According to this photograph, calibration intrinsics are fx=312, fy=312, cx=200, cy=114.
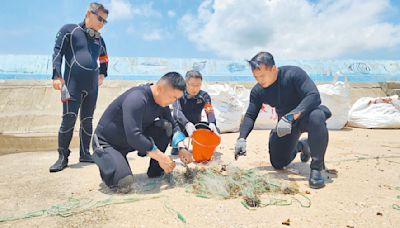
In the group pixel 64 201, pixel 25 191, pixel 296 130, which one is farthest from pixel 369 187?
pixel 25 191

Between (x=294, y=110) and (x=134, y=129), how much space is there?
1.31 m

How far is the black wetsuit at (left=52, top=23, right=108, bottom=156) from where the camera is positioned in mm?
3277

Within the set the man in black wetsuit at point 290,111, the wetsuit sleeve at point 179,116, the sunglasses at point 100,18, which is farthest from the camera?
the wetsuit sleeve at point 179,116

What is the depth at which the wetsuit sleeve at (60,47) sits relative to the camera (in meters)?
3.26

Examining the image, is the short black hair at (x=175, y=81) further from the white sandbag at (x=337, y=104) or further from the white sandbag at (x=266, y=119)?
the white sandbag at (x=337, y=104)

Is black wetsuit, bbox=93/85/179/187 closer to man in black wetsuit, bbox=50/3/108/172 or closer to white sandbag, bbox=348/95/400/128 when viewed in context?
man in black wetsuit, bbox=50/3/108/172

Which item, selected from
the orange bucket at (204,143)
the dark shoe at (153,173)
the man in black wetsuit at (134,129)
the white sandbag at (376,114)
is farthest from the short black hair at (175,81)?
the white sandbag at (376,114)

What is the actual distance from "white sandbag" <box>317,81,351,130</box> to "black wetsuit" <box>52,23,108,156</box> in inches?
195

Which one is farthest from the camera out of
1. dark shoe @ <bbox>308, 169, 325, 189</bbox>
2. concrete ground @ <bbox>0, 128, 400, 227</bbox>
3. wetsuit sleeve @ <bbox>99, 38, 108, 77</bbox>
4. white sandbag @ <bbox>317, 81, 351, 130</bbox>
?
white sandbag @ <bbox>317, 81, 351, 130</bbox>

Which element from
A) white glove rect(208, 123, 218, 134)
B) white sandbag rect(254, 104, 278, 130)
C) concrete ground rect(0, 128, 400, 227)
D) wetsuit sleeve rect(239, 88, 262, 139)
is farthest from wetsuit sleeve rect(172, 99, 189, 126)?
white sandbag rect(254, 104, 278, 130)

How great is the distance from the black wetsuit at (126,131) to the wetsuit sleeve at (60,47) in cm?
106

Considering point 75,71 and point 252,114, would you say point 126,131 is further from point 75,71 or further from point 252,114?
point 75,71

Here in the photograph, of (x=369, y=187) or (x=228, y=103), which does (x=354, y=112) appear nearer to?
(x=228, y=103)

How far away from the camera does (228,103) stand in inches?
250
